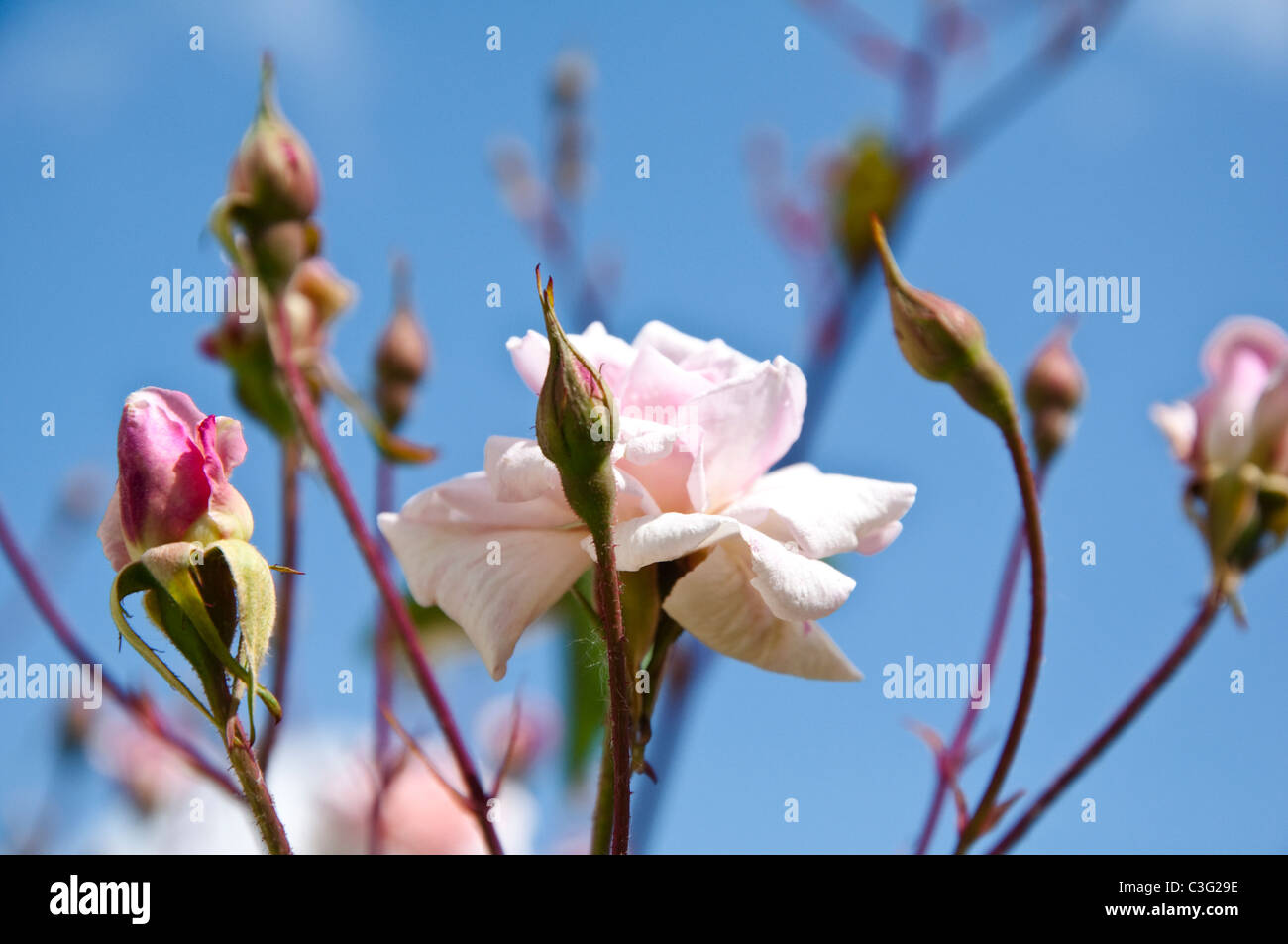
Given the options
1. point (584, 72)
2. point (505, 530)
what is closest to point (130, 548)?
point (505, 530)

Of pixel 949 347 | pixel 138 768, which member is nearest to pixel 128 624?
pixel 949 347

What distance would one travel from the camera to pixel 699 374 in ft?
2.48

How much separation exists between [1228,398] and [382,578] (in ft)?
2.62

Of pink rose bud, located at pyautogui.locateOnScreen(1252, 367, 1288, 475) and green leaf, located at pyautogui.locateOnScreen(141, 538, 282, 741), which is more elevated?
pink rose bud, located at pyautogui.locateOnScreen(1252, 367, 1288, 475)

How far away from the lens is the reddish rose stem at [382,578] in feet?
2.84

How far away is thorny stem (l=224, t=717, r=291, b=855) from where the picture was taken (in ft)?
1.93

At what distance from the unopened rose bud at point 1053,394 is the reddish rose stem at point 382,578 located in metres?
0.66

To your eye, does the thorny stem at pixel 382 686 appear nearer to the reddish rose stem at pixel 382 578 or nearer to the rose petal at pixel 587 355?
the reddish rose stem at pixel 382 578

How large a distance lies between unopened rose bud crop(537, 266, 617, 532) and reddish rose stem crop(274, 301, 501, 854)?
1.05ft

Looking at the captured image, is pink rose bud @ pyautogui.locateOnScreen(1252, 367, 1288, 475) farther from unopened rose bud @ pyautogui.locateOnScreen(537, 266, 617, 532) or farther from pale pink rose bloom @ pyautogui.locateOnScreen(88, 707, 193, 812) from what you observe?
pale pink rose bloom @ pyautogui.locateOnScreen(88, 707, 193, 812)

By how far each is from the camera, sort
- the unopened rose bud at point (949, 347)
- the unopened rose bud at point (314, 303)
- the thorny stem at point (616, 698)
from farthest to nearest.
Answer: the unopened rose bud at point (314, 303) → the unopened rose bud at point (949, 347) → the thorny stem at point (616, 698)

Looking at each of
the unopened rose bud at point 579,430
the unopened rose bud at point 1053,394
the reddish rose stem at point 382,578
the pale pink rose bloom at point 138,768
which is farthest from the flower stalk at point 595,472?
the pale pink rose bloom at point 138,768

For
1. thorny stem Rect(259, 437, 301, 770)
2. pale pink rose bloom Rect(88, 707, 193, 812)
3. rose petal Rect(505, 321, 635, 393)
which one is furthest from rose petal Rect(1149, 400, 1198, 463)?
pale pink rose bloom Rect(88, 707, 193, 812)

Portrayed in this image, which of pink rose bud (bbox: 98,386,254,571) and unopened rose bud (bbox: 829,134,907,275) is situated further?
unopened rose bud (bbox: 829,134,907,275)
